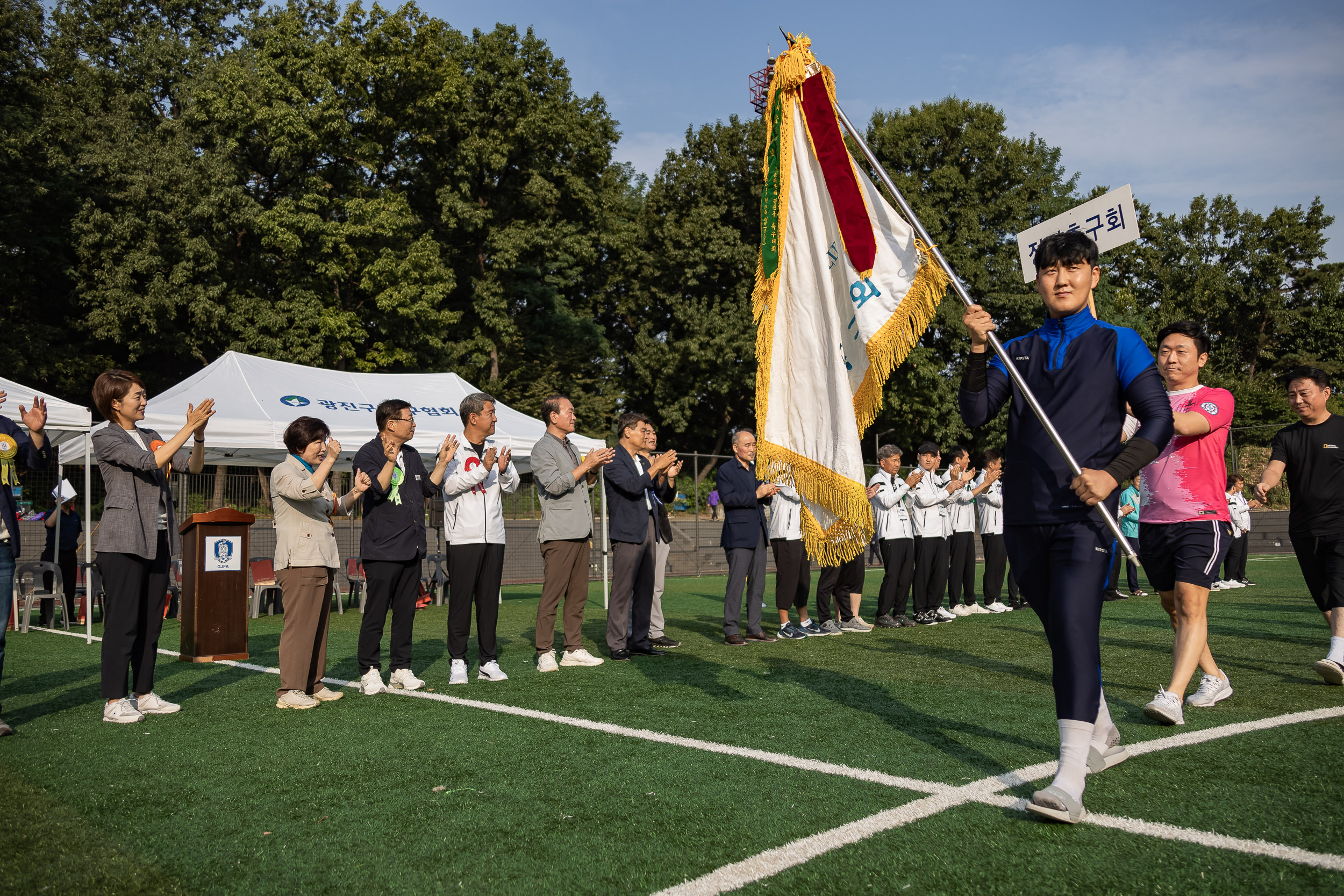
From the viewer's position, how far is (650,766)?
162 inches

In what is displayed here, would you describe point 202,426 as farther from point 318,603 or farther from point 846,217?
point 846,217

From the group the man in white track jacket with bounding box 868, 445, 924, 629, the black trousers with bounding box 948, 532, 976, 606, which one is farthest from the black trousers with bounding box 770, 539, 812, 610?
the black trousers with bounding box 948, 532, 976, 606

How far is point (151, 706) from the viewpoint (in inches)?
224

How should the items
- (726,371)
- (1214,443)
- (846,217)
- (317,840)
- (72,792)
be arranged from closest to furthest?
(317,840) → (72,792) → (846,217) → (1214,443) → (726,371)

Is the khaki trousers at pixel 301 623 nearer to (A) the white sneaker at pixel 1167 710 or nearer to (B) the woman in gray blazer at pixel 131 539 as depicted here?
(B) the woman in gray blazer at pixel 131 539

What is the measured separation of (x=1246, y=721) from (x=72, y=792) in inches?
221

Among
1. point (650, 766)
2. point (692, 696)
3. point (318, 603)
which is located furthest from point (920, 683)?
point (318, 603)

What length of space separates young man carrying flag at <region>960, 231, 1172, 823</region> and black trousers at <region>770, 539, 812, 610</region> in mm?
5638

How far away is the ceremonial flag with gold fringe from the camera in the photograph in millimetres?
4566

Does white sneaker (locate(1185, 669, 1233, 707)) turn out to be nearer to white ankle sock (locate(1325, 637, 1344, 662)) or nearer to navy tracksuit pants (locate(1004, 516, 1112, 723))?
white ankle sock (locate(1325, 637, 1344, 662))

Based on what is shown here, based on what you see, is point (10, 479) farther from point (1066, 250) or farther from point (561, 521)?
point (1066, 250)

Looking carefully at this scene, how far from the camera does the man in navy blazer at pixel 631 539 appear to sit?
7.86 metres

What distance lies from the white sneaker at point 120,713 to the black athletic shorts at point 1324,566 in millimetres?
7153

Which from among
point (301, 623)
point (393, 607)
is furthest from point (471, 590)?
point (301, 623)
